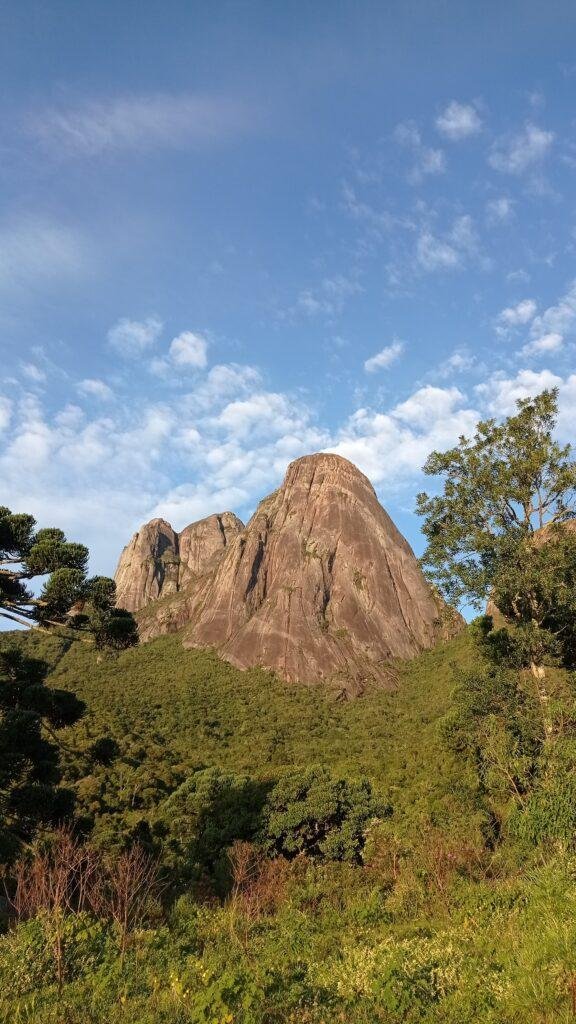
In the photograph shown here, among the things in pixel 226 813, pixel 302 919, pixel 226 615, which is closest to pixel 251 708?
pixel 226 615

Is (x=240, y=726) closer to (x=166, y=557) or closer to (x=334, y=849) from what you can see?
(x=334, y=849)

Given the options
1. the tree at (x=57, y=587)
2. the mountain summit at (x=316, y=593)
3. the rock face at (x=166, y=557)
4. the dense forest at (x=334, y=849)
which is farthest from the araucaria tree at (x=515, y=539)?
the rock face at (x=166, y=557)

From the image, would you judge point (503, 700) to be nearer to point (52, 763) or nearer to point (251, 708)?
point (52, 763)

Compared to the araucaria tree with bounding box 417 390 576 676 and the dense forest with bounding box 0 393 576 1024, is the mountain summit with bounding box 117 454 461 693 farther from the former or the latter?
the araucaria tree with bounding box 417 390 576 676

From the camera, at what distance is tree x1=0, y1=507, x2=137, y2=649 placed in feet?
48.0

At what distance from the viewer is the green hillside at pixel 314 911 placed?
776 centimetres

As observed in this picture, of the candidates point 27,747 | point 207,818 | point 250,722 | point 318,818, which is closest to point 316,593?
point 250,722

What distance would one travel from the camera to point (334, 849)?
28750 mm

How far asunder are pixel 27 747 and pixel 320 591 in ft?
230

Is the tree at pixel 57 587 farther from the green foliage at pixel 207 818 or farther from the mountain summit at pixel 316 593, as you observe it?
the mountain summit at pixel 316 593

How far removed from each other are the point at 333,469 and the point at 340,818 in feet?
250

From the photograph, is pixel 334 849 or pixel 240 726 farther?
pixel 240 726

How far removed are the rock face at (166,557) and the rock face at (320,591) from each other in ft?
101

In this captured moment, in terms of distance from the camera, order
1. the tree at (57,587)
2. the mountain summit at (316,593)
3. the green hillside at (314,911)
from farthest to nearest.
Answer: the mountain summit at (316,593) < the tree at (57,587) < the green hillside at (314,911)
